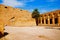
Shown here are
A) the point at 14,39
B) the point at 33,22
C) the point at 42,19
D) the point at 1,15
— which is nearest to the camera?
the point at 14,39

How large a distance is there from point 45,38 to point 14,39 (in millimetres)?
3304

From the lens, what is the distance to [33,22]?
5641 centimetres

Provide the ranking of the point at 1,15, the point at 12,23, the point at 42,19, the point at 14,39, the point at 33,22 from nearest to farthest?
the point at 14,39, the point at 12,23, the point at 33,22, the point at 42,19, the point at 1,15

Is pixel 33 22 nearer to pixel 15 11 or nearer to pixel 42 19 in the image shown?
pixel 42 19

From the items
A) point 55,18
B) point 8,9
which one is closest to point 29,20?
point 55,18

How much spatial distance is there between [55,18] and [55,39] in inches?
1645

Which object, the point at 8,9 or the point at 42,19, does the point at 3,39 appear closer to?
the point at 42,19

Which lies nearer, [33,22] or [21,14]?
[33,22]

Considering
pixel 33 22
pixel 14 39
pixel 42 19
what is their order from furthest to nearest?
1. pixel 42 19
2. pixel 33 22
3. pixel 14 39

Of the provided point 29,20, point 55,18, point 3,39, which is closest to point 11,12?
point 29,20

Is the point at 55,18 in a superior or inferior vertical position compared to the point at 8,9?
inferior

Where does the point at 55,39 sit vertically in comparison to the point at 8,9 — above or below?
below

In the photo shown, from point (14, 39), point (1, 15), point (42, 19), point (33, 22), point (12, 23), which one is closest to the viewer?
point (14, 39)

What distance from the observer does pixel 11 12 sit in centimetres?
6512
